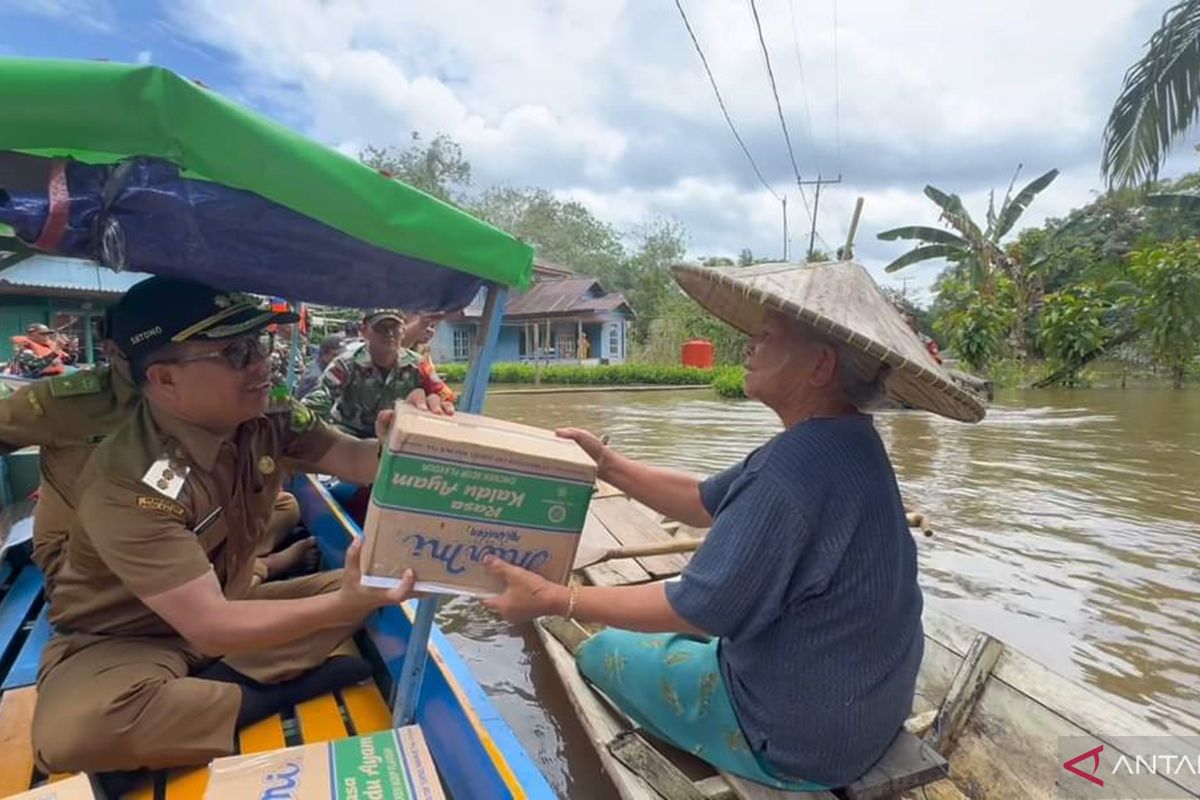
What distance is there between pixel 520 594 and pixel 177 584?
→ 76 cm

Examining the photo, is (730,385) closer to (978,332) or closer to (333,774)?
(978,332)

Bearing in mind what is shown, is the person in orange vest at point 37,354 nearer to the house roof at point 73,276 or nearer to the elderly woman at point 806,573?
the house roof at point 73,276

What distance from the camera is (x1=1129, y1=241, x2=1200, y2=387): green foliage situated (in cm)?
1415

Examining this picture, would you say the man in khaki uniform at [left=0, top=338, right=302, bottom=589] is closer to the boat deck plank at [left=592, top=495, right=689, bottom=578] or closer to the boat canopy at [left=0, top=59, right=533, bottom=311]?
the boat canopy at [left=0, top=59, right=533, bottom=311]

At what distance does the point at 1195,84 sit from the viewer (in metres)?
8.03

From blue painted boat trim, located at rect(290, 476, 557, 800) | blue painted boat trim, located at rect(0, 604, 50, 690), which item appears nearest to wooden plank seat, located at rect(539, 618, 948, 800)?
blue painted boat trim, located at rect(290, 476, 557, 800)

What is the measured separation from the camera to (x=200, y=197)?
4.84 feet

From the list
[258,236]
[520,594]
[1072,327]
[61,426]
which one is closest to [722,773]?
[520,594]

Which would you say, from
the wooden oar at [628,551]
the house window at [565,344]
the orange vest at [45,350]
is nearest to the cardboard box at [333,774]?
the wooden oar at [628,551]

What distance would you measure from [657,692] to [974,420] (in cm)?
121

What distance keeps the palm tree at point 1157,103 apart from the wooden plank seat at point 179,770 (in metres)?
10.5

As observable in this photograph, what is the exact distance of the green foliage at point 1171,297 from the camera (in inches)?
557

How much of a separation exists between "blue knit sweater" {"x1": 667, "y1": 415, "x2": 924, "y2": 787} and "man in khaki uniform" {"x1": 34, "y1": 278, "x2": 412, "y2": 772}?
0.71 meters

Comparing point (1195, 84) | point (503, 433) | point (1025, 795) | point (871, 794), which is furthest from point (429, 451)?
point (1195, 84)
